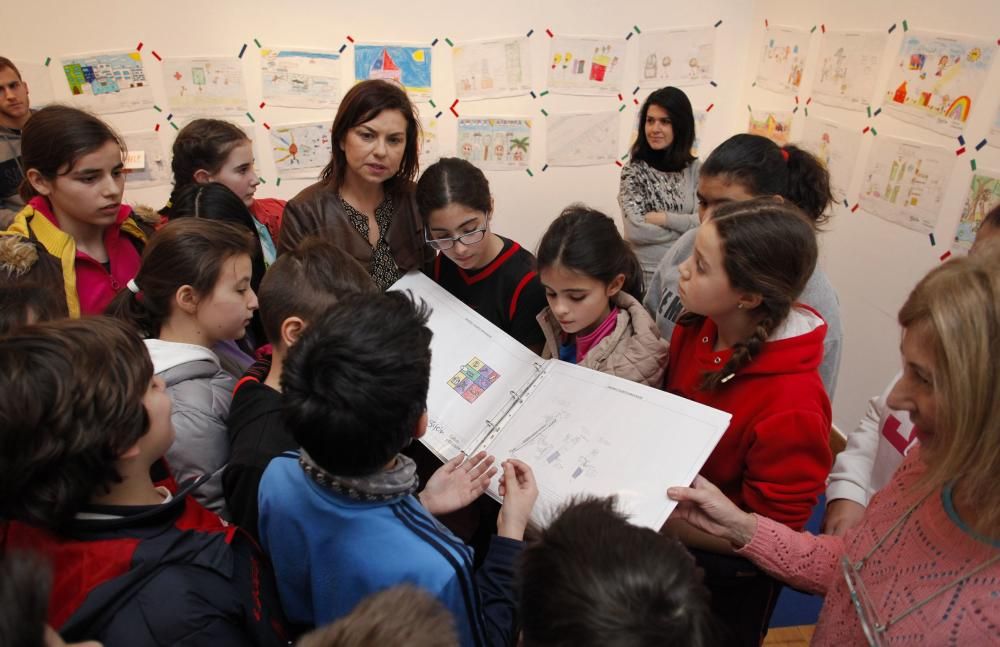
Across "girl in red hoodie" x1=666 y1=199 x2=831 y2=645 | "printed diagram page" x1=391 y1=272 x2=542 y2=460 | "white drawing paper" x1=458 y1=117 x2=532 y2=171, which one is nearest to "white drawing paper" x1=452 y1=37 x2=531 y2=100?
"white drawing paper" x1=458 y1=117 x2=532 y2=171

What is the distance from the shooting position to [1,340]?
82cm

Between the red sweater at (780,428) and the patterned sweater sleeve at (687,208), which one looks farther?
the patterned sweater sleeve at (687,208)

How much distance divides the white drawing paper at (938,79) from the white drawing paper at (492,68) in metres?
1.98

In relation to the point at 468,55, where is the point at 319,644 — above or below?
below

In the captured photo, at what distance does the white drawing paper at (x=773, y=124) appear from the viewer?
338 centimetres

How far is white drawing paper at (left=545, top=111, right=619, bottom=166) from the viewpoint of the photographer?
3760 millimetres

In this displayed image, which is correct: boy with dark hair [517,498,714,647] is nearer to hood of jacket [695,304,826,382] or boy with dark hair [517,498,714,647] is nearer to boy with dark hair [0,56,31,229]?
hood of jacket [695,304,826,382]

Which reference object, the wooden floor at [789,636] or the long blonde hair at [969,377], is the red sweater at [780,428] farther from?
the wooden floor at [789,636]

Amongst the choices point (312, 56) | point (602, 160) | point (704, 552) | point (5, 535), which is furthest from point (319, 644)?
point (602, 160)

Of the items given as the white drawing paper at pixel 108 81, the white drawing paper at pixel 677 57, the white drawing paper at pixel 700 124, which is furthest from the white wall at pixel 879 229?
the white drawing paper at pixel 108 81

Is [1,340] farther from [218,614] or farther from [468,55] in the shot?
[468,55]

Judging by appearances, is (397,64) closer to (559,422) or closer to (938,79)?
(938,79)

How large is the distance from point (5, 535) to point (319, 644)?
599 mm

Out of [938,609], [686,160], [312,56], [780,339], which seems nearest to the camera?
[938,609]
